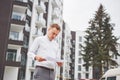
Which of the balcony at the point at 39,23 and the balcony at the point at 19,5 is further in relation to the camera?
the balcony at the point at 39,23

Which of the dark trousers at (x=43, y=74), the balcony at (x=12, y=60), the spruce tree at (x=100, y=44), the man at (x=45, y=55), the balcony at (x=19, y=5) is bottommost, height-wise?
the dark trousers at (x=43, y=74)

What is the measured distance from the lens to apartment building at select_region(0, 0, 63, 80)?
97.6 feet

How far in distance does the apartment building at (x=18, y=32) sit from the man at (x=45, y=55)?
79.4ft

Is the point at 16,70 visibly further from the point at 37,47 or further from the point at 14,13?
the point at 37,47

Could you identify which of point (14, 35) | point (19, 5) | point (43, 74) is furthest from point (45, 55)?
point (19, 5)

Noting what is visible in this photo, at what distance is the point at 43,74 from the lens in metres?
4.36

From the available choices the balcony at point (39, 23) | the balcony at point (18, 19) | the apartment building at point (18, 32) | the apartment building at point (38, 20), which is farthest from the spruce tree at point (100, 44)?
the balcony at point (18, 19)

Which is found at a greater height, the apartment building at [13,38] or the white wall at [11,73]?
the apartment building at [13,38]

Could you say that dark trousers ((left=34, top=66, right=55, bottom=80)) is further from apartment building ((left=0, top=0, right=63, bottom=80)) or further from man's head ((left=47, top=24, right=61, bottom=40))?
apartment building ((left=0, top=0, right=63, bottom=80))

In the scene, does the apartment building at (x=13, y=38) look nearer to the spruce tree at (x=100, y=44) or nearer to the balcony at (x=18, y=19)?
the balcony at (x=18, y=19)

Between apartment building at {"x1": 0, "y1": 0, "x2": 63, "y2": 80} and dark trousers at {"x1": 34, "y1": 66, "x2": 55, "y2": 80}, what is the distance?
24.3 meters

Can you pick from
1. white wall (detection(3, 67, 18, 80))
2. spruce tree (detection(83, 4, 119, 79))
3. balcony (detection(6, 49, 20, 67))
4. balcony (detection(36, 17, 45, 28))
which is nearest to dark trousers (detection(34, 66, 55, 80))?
balcony (detection(6, 49, 20, 67))

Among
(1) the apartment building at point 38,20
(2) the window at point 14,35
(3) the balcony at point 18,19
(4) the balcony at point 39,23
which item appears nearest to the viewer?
(2) the window at point 14,35

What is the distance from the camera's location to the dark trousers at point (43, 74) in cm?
434
